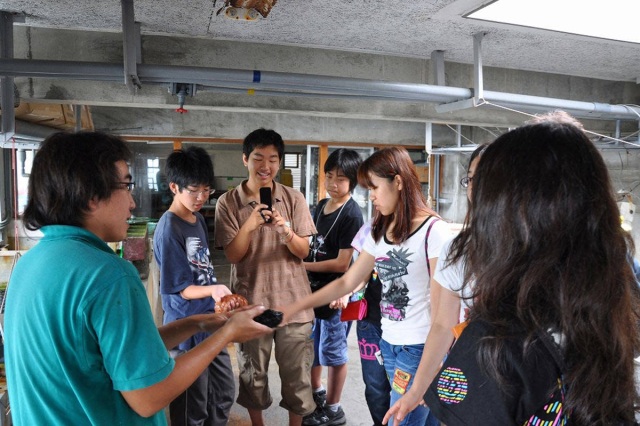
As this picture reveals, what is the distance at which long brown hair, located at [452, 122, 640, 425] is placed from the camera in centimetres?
73

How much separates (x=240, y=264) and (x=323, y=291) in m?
0.53

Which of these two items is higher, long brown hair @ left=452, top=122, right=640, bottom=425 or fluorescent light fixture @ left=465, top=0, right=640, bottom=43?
fluorescent light fixture @ left=465, top=0, right=640, bottom=43

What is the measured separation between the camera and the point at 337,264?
2676 mm

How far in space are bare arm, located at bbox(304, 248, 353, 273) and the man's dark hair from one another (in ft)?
5.76

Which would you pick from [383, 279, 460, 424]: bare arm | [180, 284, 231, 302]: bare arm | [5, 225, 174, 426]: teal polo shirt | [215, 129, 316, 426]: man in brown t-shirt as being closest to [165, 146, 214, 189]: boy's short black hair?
[215, 129, 316, 426]: man in brown t-shirt

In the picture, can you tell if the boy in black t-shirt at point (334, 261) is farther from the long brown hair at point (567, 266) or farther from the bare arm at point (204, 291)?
the long brown hair at point (567, 266)

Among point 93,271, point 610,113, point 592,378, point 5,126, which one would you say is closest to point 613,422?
point 592,378

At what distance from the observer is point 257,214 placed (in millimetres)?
2070

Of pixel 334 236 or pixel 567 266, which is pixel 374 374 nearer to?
pixel 334 236

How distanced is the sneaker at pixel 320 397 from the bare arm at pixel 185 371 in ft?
6.11

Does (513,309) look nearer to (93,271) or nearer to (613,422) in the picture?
(613,422)

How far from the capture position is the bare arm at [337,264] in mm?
2676

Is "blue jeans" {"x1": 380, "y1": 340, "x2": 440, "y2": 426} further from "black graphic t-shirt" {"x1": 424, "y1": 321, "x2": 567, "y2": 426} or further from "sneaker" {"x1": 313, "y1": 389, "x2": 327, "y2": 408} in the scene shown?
"sneaker" {"x1": 313, "y1": 389, "x2": 327, "y2": 408}

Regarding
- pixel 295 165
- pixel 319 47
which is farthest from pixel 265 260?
pixel 295 165
